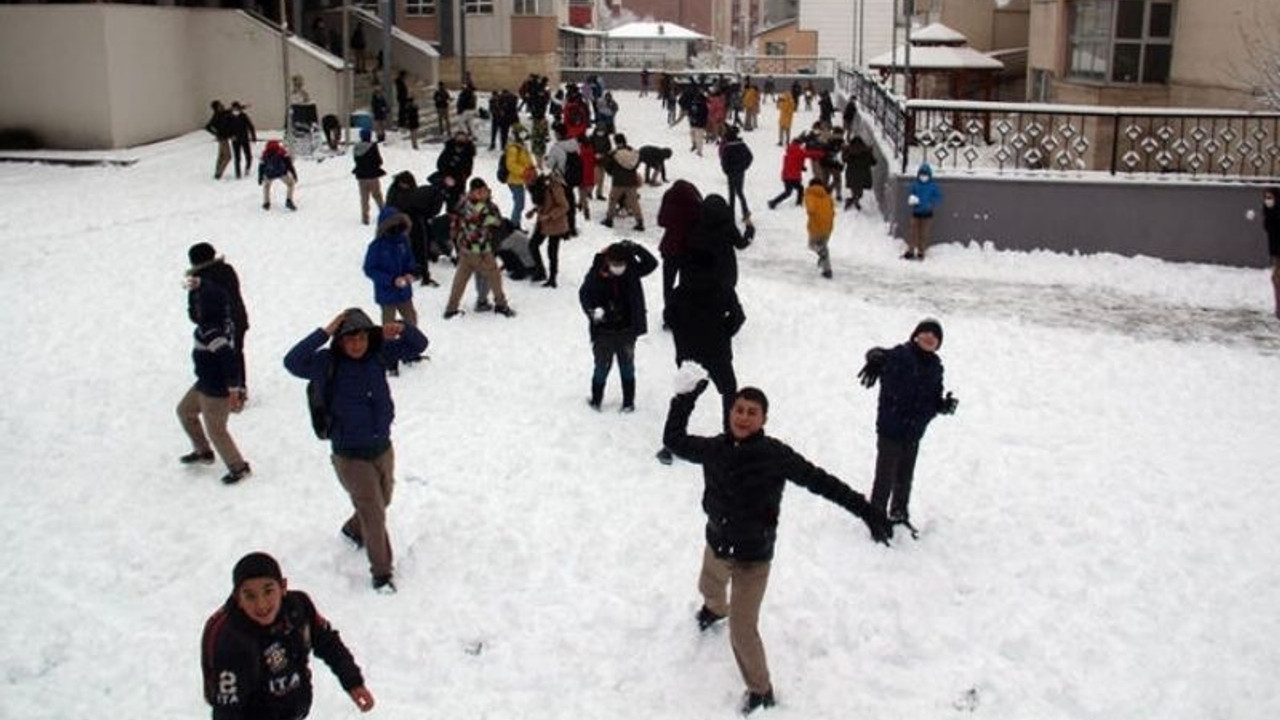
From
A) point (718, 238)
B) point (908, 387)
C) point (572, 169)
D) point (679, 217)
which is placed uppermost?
point (572, 169)

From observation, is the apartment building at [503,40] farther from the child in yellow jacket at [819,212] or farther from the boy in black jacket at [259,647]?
the boy in black jacket at [259,647]

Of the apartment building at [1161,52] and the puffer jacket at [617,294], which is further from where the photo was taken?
the apartment building at [1161,52]

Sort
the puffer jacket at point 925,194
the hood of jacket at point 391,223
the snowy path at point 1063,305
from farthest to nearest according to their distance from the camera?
the puffer jacket at point 925,194, the snowy path at point 1063,305, the hood of jacket at point 391,223

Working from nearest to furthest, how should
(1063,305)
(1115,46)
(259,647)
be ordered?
(259,647) → (1063,305) → (1115,46)

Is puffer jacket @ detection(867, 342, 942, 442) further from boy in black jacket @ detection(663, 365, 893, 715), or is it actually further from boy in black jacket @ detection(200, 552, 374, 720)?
boy in black jacket @ detection(200, 552, 374, 720)

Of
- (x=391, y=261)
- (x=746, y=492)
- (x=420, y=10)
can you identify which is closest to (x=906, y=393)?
(x=746, y=492)

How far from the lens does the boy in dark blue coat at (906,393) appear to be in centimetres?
722

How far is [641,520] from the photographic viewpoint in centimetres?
791

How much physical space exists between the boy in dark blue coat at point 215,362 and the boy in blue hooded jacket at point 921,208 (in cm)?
1120

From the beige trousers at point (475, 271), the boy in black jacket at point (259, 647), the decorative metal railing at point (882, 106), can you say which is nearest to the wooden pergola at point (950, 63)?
the decorative metal railing at point (882, 106)

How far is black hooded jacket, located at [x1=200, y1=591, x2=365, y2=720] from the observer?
3.98 metres

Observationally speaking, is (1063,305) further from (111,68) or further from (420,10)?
(420,10)

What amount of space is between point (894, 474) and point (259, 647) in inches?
185

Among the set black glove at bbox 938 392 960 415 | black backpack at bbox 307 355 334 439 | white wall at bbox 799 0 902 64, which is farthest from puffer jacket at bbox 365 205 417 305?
white wall at bbox 799 0 902 64
